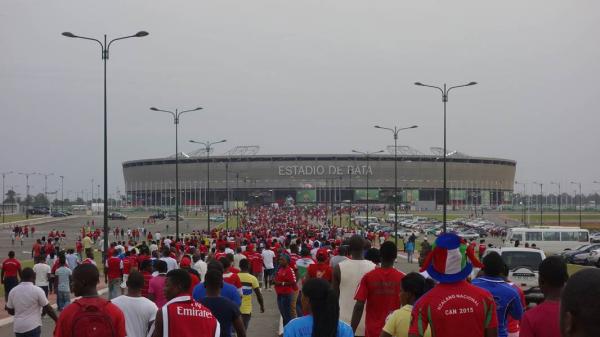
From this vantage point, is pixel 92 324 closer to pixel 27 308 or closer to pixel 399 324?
pixel 399 324

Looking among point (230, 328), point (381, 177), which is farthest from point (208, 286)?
point (381, 177)

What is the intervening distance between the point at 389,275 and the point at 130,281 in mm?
2317

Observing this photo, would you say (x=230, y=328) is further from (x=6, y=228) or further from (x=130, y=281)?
(x=6, y=228)

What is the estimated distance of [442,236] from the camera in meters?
6.30

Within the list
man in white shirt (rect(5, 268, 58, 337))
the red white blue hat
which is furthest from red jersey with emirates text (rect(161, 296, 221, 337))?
man in white shirt (rect(5, 268, 58, 337))

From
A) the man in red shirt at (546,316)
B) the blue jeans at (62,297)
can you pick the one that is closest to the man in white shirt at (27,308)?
the man in red shirt at (546,316)

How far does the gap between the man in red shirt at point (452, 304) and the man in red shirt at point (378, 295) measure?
2.22 m

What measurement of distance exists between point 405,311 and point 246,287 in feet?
20.1

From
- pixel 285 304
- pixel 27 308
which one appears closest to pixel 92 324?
pixel 27 308

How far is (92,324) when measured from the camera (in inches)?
258

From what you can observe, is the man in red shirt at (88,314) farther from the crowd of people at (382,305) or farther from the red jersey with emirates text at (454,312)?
the red jersey with emirates text at (454,312)

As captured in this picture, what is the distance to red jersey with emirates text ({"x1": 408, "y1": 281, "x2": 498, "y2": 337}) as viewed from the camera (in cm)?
605

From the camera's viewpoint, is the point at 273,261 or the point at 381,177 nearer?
the point at 273,261

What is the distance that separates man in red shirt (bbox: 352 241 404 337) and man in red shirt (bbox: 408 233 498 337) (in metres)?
2.22
